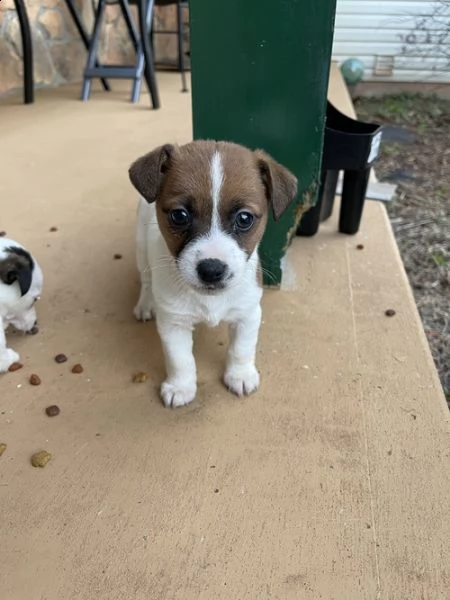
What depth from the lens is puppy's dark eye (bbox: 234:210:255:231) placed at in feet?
6.98

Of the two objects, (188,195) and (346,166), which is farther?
(346,166)

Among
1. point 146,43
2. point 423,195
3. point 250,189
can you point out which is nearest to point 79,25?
point 146,43

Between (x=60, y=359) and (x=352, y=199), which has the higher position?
(x=352, y=199)

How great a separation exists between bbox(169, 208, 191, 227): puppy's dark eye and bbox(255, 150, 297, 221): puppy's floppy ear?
0.39 meters

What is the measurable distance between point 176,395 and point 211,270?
0.74m

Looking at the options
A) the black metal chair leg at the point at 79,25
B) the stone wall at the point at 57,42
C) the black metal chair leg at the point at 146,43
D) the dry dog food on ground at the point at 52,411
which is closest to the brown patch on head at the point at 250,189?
the dry dog food on ground at the point at 52,411

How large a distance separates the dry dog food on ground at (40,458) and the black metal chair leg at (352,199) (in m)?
2.57

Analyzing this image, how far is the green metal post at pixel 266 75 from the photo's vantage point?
9.05ft

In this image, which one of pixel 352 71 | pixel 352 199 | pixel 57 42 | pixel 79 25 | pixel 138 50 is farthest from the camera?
pixel 352 71

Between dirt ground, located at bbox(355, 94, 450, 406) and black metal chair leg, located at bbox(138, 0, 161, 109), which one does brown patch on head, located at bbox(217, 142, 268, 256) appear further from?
black metal chair leg, located at bbox(138, 0, 161, 109)

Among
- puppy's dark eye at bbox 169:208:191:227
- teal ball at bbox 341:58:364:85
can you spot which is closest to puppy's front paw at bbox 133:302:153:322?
puppy's dark eye at bbox 169:208:191:227

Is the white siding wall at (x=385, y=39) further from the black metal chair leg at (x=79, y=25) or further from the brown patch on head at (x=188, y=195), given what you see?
the brown patch on head at (x=188, y=195)

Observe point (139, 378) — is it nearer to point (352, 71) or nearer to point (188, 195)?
point (188, 195)

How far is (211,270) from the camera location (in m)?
2.03
